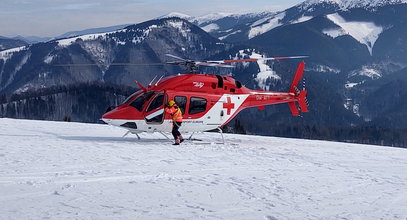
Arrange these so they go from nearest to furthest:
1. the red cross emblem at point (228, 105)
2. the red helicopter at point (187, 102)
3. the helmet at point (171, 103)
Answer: the helmet at point (171, 103)
the red helicopter at point (187, 102)
the red cross emblem at point (228, 105)

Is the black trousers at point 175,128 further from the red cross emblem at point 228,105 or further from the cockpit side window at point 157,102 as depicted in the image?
the red cross emblem at point 228,105

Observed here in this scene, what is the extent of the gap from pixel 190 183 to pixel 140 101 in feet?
27.0

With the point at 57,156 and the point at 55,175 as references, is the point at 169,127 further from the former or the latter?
the point at 55,175

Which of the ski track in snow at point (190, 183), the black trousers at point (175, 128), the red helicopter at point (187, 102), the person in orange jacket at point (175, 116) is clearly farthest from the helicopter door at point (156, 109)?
the ski track in snow at point (190, 183)

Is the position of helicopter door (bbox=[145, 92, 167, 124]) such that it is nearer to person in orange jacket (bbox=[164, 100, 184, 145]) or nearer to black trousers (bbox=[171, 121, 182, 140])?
person in orange jacket (bbox=[164, 100, 184, 145])

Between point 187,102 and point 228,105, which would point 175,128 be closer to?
point 187,102

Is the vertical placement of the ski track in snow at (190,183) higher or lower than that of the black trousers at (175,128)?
lower

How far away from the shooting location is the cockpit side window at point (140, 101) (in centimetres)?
1838

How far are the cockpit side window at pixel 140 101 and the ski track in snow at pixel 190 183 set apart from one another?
6.21ft

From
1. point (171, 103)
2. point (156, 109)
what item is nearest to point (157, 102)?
point (156, 109)

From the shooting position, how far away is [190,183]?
10.9m

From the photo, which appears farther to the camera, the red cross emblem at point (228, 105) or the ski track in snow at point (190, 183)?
the red cross emblem at point (228, 105)

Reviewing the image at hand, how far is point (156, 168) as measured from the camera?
41.4ft

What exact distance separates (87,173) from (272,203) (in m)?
4.87
